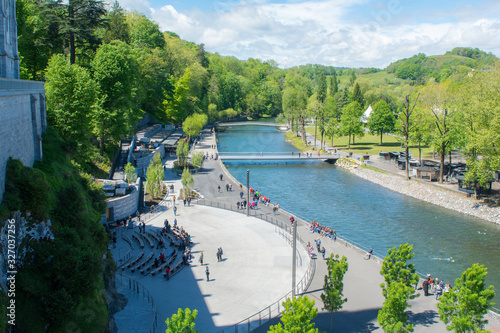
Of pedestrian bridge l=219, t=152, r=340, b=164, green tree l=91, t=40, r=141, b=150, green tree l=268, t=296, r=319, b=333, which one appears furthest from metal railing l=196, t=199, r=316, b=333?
pedestrian bridge l=219, t=152, r=340, b=164

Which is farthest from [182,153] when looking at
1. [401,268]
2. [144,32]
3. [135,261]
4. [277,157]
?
[401,268]

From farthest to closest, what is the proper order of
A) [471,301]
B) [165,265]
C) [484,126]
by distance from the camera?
[484,126] → [165,265] → [471,301]

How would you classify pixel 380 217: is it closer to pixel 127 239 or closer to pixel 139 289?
pixel 127 239

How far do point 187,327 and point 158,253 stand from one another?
1619 cm

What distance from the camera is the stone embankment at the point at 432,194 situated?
143 ft

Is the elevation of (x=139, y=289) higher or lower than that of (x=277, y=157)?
lower

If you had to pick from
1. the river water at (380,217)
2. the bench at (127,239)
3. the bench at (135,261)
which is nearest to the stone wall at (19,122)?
the bench at (135,261)

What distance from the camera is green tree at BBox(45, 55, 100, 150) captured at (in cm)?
3456

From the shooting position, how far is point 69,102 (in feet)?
116

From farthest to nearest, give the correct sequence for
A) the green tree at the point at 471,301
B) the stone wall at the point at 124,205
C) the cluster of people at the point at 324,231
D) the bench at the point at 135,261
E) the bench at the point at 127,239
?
the stone wall at the point at 124,205 → the cluster of people at the point at 324,231 → the bench at the point at 127,239 → the bench at the point at 135,261 → the green tree at the point at 471,301

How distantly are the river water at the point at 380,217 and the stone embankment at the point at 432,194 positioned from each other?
1.03m

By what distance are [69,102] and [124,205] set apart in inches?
401

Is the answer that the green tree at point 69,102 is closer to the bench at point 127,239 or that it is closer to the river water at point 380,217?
the bench at point 127,239

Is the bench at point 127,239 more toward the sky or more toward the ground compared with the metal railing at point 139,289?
more toward the sky
